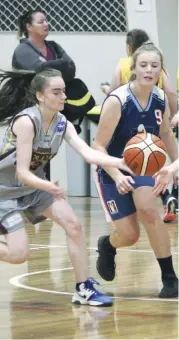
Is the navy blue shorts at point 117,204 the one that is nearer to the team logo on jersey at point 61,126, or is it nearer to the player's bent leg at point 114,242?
the player's bent leg at point 114,242

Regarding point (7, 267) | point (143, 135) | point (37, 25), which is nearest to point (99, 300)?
point (143, 135)

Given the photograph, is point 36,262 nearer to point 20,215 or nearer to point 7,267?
point 7,267

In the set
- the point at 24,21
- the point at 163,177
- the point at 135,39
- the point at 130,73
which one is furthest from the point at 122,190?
the point at 24,21

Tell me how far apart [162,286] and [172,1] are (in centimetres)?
675

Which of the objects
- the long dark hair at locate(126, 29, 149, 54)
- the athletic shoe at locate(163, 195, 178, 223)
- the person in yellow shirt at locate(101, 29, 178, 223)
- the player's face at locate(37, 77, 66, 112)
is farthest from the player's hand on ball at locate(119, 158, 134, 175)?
the athletic shoe at locate(163, 195, 178, 223)

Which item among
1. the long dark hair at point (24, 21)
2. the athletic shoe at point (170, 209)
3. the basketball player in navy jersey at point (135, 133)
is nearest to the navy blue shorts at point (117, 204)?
the basketball player in navy jersey at point (135, 133)

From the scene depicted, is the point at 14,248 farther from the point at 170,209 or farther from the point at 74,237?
the point at 170,209

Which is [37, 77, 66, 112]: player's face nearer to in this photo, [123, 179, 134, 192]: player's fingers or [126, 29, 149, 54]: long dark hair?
[123, 179, 134, 192]: player's fingers

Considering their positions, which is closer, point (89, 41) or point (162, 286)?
point (162, 286)

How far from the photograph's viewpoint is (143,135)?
4.87m

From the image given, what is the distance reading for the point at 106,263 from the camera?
532 cm

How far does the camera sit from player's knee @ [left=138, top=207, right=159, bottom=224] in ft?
16.0

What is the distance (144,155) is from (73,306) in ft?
2.91

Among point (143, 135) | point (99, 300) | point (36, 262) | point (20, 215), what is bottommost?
Answer: point (36, 262)
